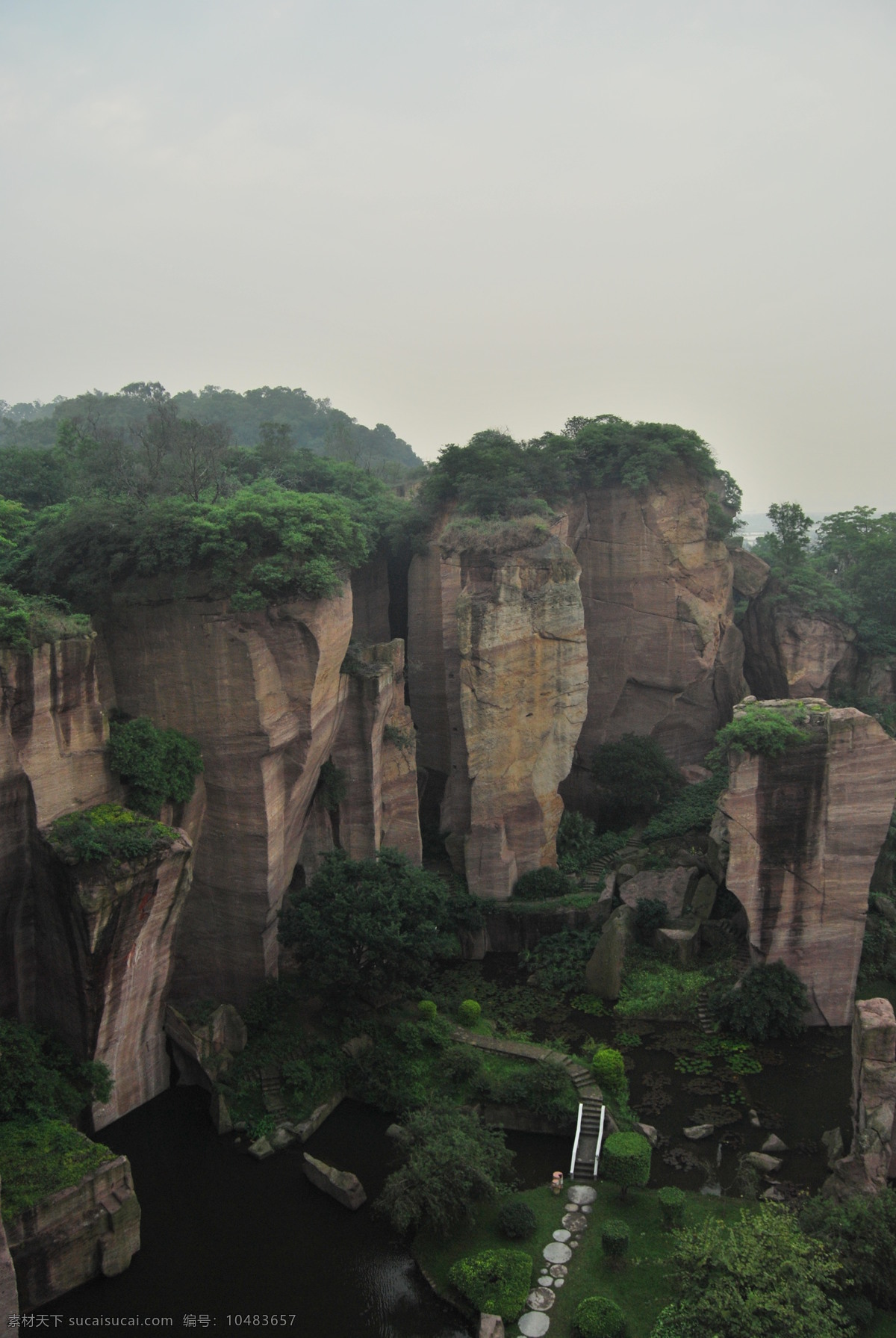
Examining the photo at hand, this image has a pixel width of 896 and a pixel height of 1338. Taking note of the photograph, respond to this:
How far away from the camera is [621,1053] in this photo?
22016 millimetres

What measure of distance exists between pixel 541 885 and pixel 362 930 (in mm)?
8743

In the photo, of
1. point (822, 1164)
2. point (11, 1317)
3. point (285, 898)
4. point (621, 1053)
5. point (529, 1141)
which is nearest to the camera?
point (11, 1317)

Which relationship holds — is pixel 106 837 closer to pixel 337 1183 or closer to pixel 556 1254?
pixel 337 1183

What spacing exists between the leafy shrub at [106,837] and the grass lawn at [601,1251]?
8.35 metres

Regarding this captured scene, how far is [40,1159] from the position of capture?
15883mm

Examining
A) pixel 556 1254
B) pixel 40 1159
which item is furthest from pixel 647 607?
pixel 40 1159

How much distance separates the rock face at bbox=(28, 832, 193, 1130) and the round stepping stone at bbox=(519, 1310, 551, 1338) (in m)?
9.14

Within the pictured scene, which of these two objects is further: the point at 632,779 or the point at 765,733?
the point at 632,779

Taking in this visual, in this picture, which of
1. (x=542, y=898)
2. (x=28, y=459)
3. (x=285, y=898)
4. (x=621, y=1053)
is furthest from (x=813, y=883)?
(x=28, y=459)

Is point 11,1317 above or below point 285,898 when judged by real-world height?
below

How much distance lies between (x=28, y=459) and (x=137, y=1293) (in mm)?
21912

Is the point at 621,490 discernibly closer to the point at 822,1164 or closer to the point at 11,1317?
the point at 822,1164

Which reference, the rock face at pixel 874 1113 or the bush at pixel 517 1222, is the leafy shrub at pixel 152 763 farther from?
the rock face at pixel 874 1113

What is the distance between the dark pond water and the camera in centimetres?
1540
